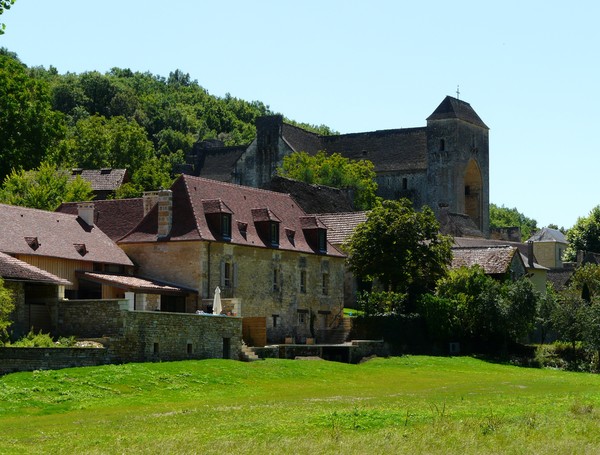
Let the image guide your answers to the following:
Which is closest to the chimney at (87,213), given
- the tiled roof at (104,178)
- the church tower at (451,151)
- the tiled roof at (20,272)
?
the tiled roof at (20,272)

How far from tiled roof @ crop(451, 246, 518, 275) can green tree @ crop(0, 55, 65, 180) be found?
1212 inches

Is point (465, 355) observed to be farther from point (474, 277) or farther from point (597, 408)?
point (597, 408)

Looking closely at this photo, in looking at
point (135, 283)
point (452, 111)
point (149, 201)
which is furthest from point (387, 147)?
point (135, 283)

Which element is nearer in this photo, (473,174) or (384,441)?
(384,441)

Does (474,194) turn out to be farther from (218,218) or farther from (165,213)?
(165,213)

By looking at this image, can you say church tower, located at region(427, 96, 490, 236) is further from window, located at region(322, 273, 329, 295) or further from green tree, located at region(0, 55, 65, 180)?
window, located at region(322, 273, 329, 295)

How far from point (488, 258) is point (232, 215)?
71.1ft

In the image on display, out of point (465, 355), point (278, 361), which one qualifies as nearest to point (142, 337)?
point (278, 361)

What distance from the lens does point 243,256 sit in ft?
195

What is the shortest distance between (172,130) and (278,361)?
145 metres

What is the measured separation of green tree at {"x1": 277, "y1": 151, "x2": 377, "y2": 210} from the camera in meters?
108

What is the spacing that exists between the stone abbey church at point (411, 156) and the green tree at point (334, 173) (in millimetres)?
5598

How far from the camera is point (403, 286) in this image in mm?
67625

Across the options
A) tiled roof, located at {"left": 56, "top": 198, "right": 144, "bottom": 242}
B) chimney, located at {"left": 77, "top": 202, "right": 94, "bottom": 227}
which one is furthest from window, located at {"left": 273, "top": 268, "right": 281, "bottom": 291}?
chimney, located at {"left": 77, "top": 202, "right": 94, "bottom": 227}
